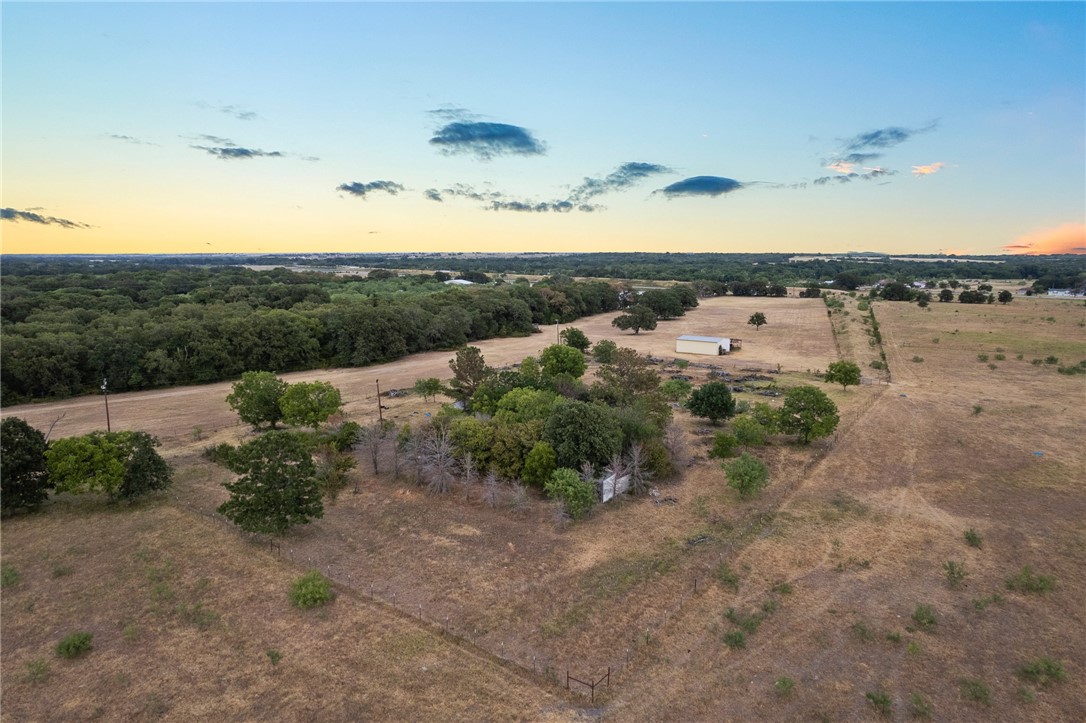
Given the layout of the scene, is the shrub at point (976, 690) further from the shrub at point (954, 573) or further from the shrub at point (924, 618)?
the shrub at point (954, 573)

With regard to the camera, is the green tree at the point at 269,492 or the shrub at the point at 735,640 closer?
the shrub at the point at 735,640

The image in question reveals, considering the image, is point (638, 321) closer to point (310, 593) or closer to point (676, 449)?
point (676, 449)

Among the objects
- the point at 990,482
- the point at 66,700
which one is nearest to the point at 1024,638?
the point at 990,482

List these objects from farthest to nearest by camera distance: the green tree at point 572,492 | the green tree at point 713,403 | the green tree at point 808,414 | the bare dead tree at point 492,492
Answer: the green tree at point 713,403
the green tree at point 808,414
the bare dead tree at point 492,492
the green tree at point 572,492

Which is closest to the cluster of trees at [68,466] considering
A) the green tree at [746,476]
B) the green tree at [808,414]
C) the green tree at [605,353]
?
the green tree at [746,476]

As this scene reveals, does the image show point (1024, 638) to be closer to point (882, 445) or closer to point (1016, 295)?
point (882, 445)

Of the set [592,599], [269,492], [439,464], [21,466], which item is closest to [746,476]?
[592,599]
